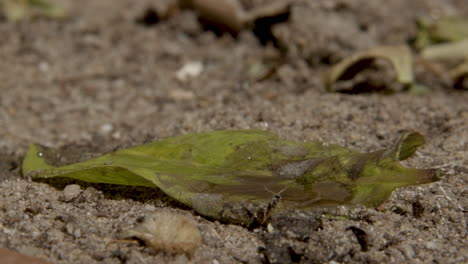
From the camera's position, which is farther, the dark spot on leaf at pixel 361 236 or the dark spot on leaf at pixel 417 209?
the dark spot on leaf at pixel 417 209

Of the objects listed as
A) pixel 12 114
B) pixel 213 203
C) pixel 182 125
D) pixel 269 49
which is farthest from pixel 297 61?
pixel 213 203

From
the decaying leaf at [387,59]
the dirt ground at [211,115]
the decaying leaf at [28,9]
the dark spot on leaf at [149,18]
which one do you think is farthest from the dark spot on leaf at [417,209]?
the decaying leaf at [28,9]

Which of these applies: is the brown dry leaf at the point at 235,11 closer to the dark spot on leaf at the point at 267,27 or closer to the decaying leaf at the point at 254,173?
the dark spot on leaf at the point at 267,27

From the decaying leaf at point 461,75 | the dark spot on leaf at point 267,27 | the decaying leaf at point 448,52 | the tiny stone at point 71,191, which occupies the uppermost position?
the dark spot on leaf at point 267,27

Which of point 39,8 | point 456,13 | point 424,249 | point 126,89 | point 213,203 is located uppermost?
point 39,8

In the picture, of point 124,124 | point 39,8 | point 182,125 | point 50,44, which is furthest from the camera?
point 39,8

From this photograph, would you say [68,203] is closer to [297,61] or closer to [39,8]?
[297,61]
